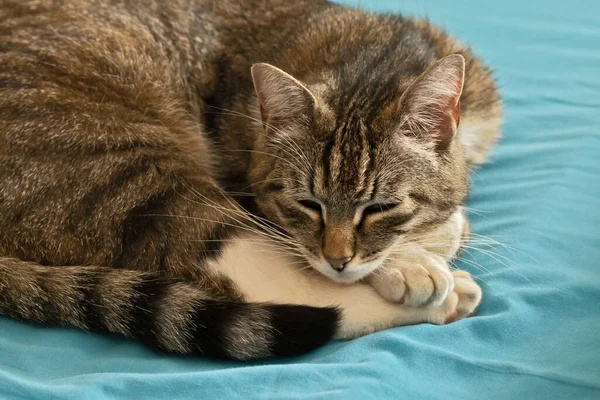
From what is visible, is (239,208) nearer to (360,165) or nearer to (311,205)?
(311,205)

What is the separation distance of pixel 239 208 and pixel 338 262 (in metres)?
0.35

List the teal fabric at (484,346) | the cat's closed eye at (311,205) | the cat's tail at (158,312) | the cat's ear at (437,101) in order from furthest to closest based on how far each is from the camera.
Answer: the cat's closed eye at (311,205) < the cat's ear at (437,101) < the cat's tail at (158,312) < the teal fabric at (484,346)

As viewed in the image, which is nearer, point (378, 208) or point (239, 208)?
point (378, 208)

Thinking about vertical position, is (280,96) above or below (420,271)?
above

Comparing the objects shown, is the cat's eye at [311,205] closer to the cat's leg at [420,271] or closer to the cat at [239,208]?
the cat at [239,208]

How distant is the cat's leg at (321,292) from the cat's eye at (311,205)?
0.46 feet

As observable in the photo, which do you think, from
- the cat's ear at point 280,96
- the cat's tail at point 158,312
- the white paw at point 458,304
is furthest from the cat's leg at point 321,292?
the cat's ear at point 280,96

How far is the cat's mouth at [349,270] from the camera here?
1692 millimetres

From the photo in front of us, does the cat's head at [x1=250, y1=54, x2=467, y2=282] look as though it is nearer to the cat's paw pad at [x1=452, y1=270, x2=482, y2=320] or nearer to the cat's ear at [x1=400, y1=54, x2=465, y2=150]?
the cat's ear at [x1=400, y1=54, x2=465, y2=150]

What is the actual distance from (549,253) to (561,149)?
25.4 inches

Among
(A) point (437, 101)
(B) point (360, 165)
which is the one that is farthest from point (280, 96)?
(A) point (437, 101)

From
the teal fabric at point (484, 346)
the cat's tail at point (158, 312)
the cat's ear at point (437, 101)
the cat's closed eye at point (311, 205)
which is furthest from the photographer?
the cat's closed eye at point (311, 205)

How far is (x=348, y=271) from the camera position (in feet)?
5.57

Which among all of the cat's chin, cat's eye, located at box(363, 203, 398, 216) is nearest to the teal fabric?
the cat's chin
